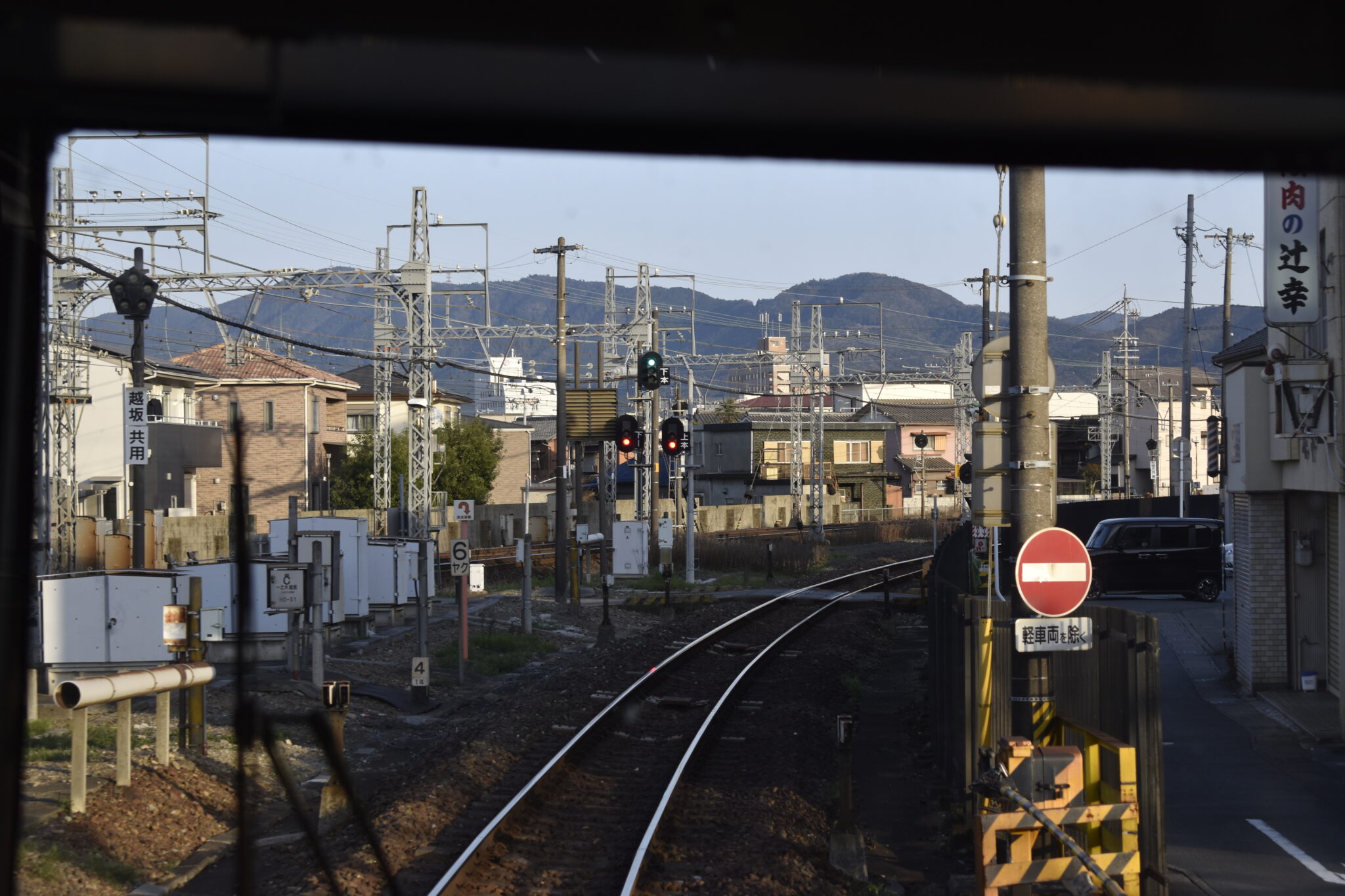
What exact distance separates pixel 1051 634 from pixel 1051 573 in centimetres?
40

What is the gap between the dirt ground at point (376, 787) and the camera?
7.24 metres

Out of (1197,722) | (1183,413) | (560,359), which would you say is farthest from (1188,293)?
(1197,722)

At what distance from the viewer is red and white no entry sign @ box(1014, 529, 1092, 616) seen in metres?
6.84

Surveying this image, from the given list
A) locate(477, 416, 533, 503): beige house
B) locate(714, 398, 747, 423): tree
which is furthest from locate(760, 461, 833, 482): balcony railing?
locate(714, 398, 747, 423): tree

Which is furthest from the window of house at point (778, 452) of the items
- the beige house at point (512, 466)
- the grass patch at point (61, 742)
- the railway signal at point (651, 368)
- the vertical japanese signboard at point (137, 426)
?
the grass patch at point (61, 742)

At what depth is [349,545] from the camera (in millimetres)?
18688

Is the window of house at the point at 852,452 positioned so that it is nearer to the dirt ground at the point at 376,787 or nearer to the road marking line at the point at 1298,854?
the dirt ground at the point at 376,787

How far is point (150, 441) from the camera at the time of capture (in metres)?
32.1

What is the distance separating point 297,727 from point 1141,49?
37.4 feet

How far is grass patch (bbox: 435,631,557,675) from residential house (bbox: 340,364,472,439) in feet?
90.2

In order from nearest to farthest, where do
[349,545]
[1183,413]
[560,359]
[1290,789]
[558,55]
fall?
[558,55]
[1290,789]
[349,545]
[560,359]
[1183,413]

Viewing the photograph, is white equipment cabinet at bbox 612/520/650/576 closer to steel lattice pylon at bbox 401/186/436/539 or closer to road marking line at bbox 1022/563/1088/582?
steel lattice pylon at bbox 401/186/436/539

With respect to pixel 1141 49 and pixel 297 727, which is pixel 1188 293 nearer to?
pixel 297 727

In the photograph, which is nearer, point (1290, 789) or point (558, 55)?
point (558, 55)
